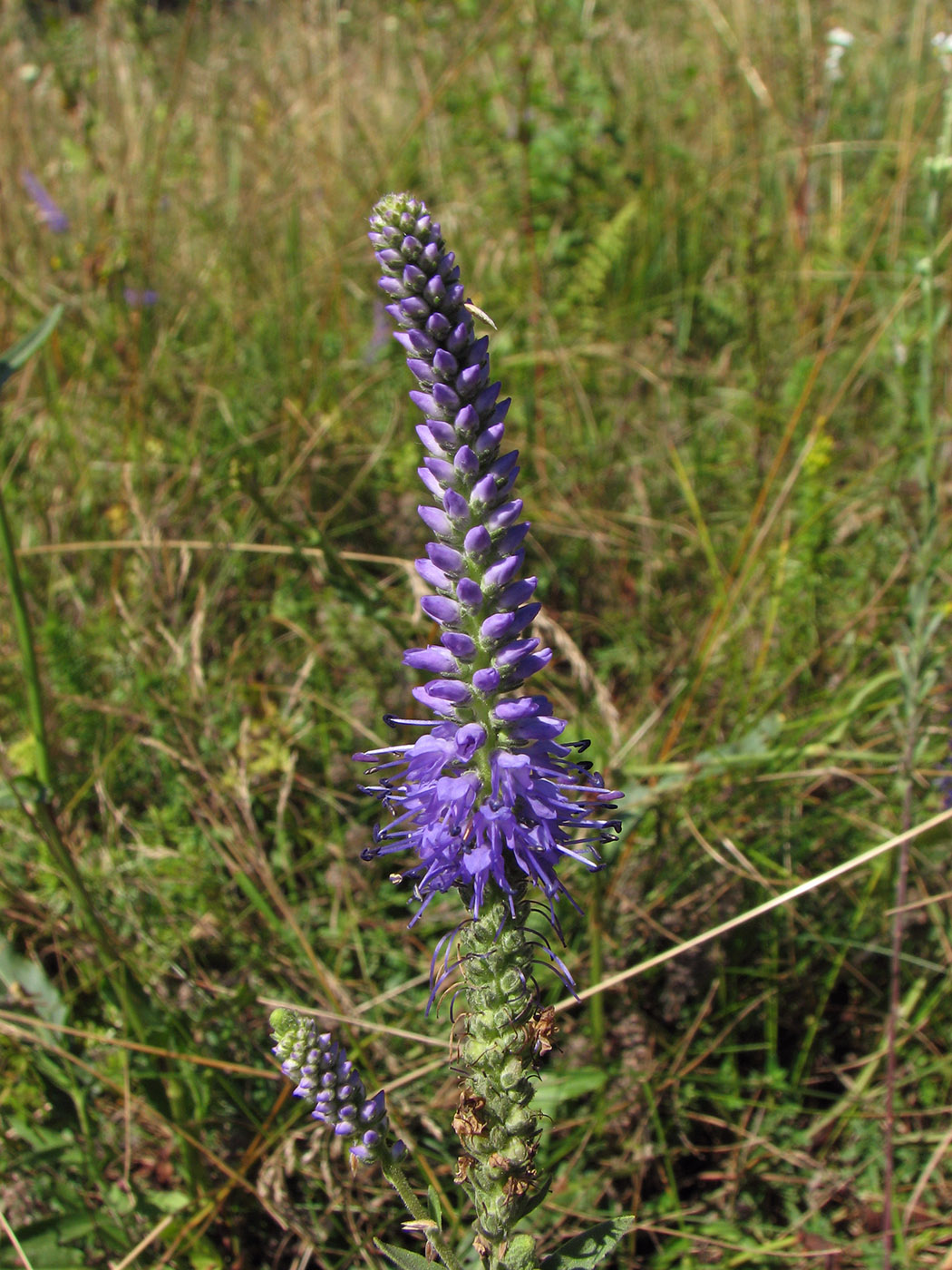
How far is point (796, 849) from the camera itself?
3080mm

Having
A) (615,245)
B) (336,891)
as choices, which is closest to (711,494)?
(615,245)

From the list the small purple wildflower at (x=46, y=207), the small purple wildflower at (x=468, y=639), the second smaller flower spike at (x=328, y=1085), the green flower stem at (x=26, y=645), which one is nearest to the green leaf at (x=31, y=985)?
the green flower stem at (x=26, y=645)

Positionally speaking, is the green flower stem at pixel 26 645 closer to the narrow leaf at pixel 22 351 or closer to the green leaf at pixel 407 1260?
the narrow leaf at pixel 22 351

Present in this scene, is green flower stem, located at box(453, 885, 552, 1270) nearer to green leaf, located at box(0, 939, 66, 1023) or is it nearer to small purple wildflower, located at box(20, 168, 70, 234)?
green leaf, located at box(0, 939, 66, 1023)

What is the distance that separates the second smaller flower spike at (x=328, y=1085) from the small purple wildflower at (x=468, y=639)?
11.6 inches

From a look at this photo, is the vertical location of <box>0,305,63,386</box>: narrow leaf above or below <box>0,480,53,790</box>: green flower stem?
above

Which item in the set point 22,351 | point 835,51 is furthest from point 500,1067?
point 835,51

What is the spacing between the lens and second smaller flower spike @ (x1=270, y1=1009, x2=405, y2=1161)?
5.02ft

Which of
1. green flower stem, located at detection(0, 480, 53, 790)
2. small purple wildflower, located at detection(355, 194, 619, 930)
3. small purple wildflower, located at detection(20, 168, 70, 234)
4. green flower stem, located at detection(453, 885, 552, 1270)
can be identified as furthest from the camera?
small purple wildflower, located at detection(20, 168, 70, 234)

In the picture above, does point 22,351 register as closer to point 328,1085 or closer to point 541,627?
point 541,627

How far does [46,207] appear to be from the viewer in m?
6.13

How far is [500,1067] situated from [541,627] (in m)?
2.07

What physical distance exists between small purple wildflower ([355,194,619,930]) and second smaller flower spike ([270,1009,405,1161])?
0.96 feet

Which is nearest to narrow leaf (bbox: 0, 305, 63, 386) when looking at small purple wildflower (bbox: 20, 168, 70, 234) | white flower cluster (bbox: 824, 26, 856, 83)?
small purple wildflower (bbox: 20, 168, 70, 234)
